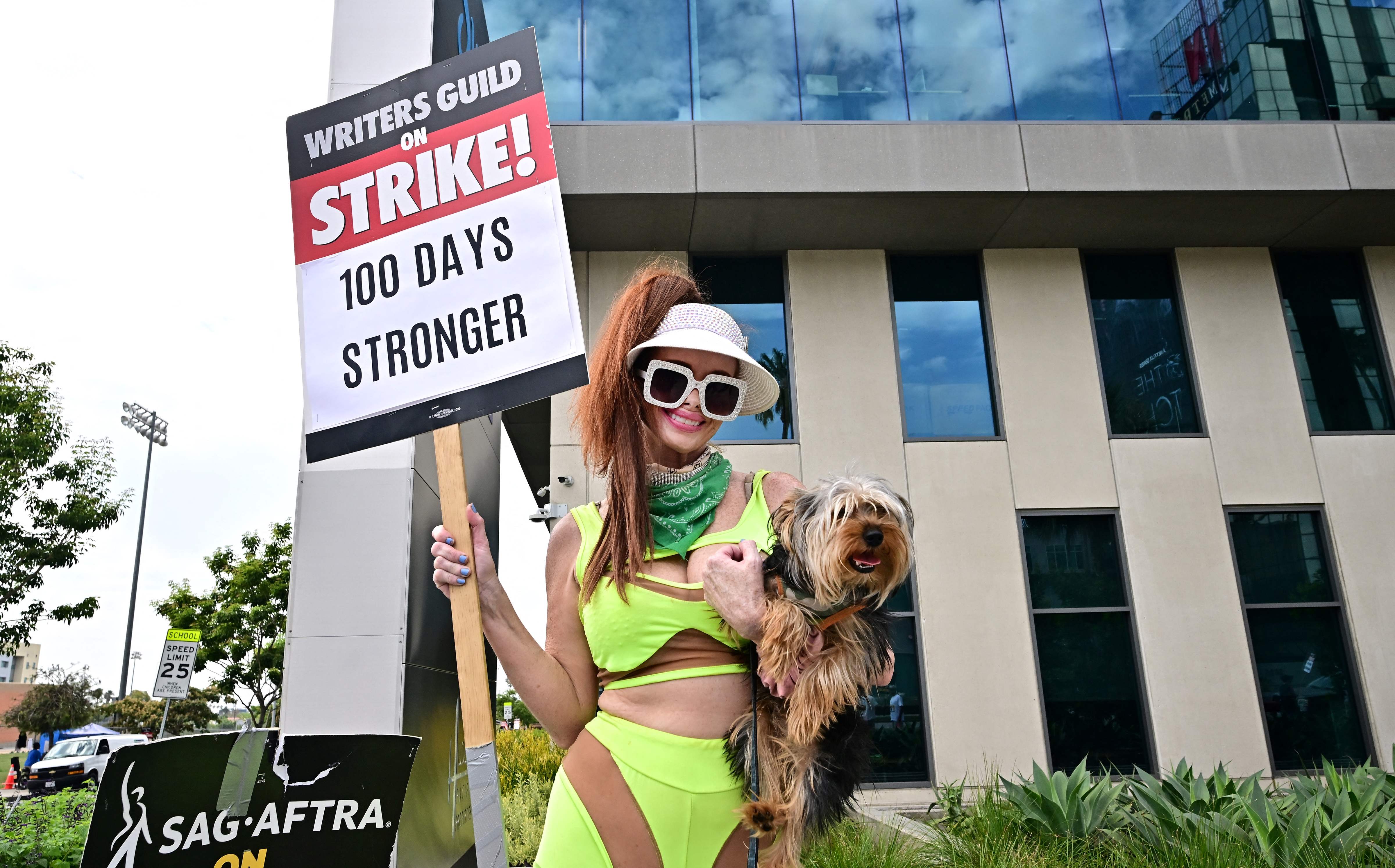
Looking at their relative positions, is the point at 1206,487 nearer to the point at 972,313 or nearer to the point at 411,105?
the point at 972,313

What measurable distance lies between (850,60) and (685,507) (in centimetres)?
960

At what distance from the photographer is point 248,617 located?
81.7 feet

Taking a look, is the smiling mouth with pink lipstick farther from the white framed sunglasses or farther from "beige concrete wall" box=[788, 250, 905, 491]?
"beige concrete wall" box=[788, 250, 905, 491]

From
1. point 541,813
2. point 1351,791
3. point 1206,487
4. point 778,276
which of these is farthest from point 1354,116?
point 541,813

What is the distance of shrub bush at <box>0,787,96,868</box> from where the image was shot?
561cm

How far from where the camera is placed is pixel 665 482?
1859mm

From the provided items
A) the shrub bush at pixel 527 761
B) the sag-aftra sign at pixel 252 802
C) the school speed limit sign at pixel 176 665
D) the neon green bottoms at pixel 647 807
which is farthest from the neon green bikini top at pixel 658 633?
the school speed limit sign at pixel 176 665

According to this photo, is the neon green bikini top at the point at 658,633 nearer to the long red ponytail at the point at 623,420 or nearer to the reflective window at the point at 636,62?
the long red ponytail at the point at 623,420

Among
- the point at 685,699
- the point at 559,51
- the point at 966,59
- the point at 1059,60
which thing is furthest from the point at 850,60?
the point at 685,699

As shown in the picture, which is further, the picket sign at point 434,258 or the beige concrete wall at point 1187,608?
the beige concrete wall at point 1187,608

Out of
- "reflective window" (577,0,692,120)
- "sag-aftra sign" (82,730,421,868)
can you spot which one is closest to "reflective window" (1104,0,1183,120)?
"reflective window" (577,0,692,120)

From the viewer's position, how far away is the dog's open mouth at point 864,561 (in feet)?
5.35

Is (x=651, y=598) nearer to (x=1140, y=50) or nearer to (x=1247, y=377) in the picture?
(x=1247, y=377)

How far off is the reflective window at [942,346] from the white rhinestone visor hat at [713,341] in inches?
333
